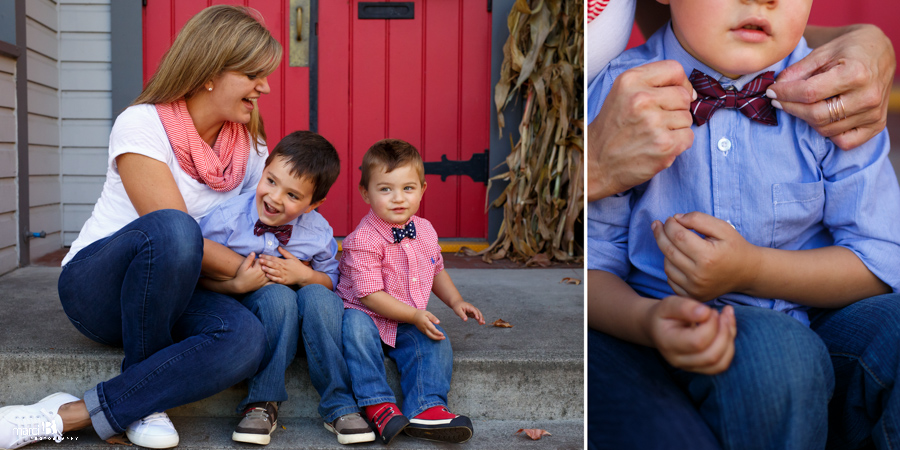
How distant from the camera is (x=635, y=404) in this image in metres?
0.62

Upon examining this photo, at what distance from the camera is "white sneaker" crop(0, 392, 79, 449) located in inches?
57.8

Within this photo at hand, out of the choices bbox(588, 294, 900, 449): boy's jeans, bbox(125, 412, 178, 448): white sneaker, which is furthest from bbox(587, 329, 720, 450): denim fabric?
bbox(125, 412, 178, 448): white sneaker

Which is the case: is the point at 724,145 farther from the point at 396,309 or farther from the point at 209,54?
the point at 209,54

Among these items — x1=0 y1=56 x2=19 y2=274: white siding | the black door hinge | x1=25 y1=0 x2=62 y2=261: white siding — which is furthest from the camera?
the black door hinge

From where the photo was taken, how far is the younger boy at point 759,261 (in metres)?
0.55

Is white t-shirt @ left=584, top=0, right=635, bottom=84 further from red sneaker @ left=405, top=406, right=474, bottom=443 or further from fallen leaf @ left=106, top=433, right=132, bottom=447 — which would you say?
fallen leaf @ left=106, top=433, right=132, bottom=447

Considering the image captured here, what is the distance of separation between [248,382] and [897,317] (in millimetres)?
1391

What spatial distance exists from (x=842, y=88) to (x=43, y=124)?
3165mm

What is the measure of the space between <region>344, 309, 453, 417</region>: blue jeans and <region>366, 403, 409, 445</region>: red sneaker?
0.02 m

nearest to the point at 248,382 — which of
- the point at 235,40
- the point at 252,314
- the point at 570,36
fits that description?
the point at 252,314

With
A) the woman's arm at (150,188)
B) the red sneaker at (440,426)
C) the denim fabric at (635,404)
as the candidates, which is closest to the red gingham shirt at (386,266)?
the red sneaker at (440,426)

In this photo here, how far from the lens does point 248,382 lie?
1635 millimetres

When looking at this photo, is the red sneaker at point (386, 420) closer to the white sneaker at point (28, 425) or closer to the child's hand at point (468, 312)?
the child's hand at point (468, 312)

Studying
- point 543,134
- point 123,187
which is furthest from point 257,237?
point 543,134
